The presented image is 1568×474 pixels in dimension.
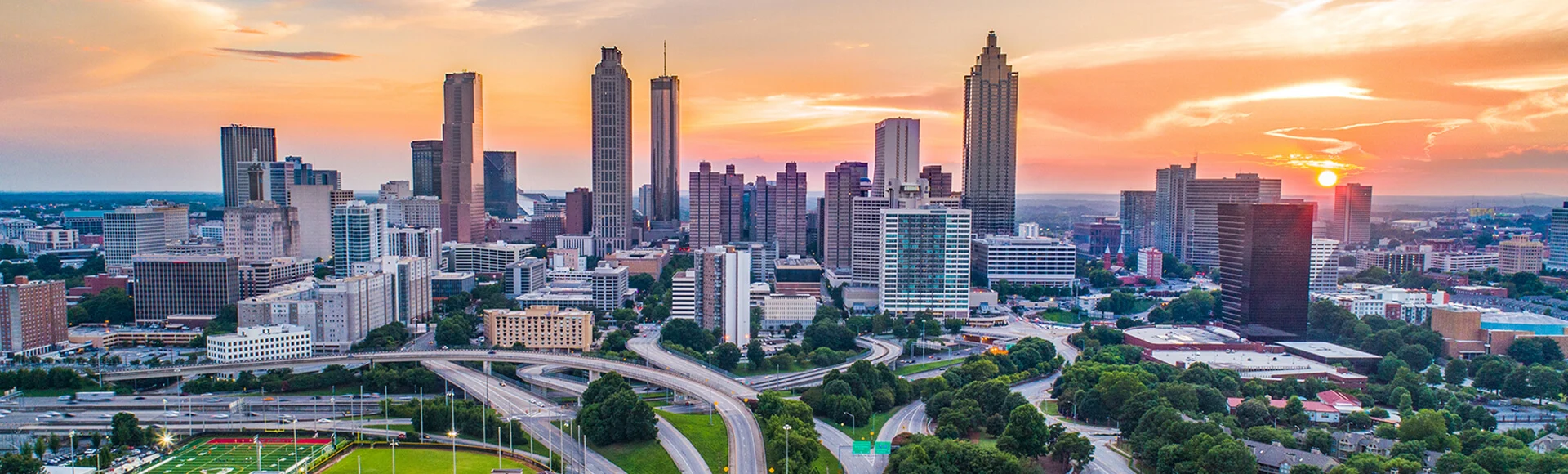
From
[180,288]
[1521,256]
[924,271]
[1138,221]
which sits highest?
[1138,221]

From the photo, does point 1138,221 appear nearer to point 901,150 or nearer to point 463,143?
point 901,150

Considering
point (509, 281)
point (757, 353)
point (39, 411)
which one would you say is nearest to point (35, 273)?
point (509, 281)

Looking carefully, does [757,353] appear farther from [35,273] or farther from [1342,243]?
[1342,243]

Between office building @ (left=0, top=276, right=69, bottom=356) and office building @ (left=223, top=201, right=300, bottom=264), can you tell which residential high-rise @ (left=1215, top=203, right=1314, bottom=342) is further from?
office building @ (left=223, top=201, right=300, bottom=264)

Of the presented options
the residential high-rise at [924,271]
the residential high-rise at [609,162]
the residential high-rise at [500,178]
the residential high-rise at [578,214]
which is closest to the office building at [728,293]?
the residential high-rise at [924,271]

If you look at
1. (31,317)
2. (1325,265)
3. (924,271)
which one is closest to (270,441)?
(31,317)

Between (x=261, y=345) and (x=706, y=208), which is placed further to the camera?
(x=706, y=208)
